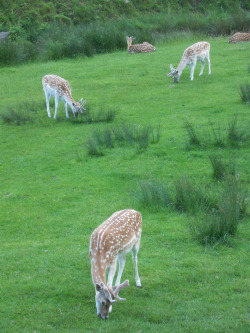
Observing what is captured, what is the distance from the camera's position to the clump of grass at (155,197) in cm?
849

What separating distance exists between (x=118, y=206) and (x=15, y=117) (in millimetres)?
6624

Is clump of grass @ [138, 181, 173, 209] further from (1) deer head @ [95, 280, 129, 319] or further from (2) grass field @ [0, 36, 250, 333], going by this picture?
(1) deer head @ [95, 280, 129, 319]

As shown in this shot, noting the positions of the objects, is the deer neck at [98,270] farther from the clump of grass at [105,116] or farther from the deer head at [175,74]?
the deer head at [175,74]

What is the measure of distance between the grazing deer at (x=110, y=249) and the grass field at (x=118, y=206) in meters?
0.40

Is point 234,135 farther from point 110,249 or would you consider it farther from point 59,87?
point 110,249

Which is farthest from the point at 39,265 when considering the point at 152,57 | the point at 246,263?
the point at 152,57

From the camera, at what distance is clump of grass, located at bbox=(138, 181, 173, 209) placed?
849 cm

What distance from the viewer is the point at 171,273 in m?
6.47

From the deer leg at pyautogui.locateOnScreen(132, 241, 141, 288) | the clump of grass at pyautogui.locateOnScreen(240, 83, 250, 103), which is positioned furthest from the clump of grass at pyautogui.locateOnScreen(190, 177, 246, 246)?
the clump of grass at pyautogui.locateOnScreen(240, 83, 250, 103)

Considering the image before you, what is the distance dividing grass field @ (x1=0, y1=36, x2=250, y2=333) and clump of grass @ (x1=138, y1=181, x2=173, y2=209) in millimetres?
102

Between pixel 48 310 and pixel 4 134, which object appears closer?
pixel 48 310

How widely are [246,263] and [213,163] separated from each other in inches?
117

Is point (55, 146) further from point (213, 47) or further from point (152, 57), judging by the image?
point (213, 47)

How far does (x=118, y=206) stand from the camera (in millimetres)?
8711
